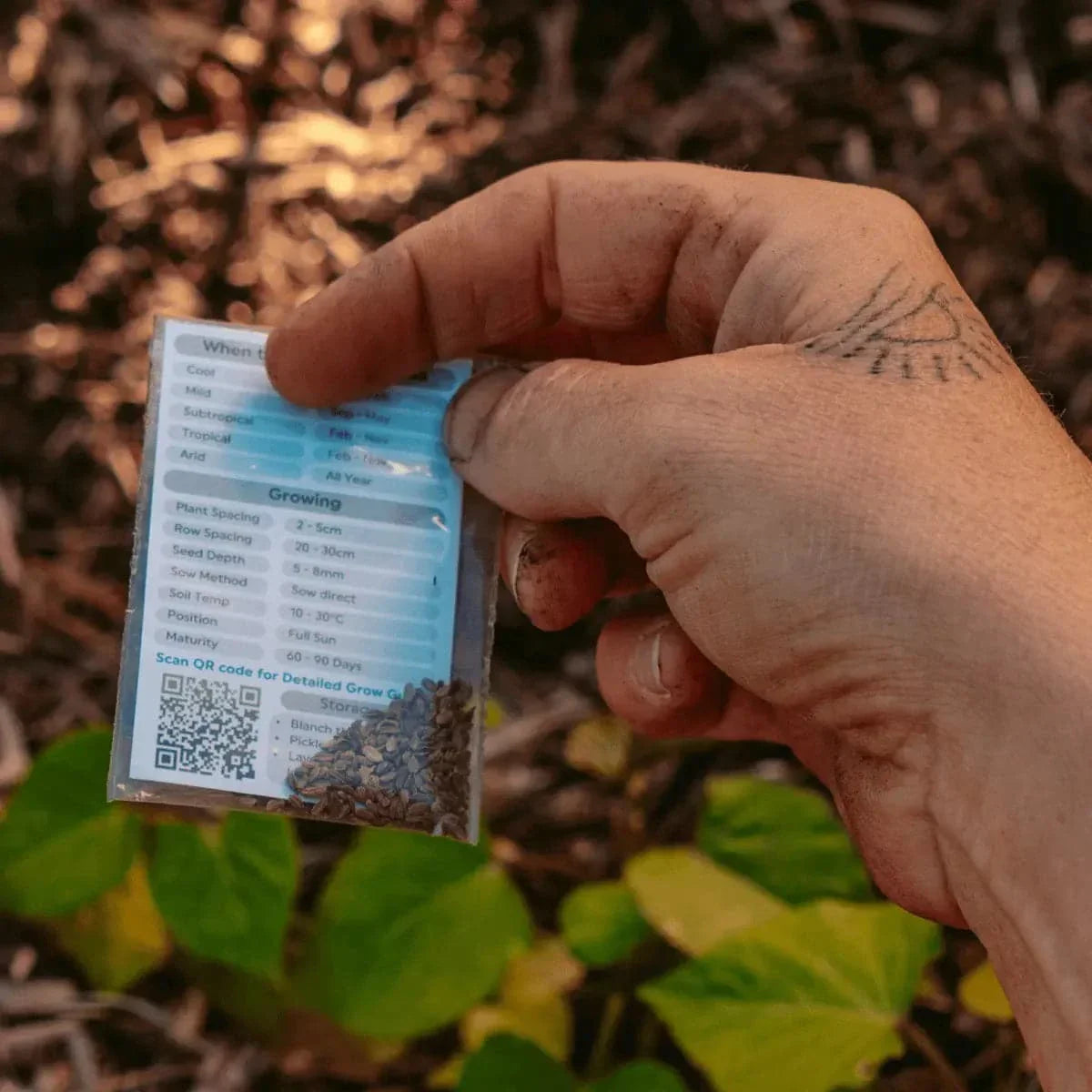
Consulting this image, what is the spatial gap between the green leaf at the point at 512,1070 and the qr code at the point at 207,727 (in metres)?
0.29

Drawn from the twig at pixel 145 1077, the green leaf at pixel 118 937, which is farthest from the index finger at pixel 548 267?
the twig at pixel 145 1077

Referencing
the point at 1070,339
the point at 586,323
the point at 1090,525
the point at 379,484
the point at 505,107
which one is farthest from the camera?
the point at 505,107

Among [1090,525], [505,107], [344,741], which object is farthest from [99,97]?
[1090,525]

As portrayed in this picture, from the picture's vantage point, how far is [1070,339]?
4.13 ft

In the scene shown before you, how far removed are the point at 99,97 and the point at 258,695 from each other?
0.91 m

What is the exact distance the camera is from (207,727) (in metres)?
0.78

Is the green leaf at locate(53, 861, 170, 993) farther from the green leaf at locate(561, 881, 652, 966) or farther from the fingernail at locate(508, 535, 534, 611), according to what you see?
the fingernail at locate(508, 535, 534, 611)

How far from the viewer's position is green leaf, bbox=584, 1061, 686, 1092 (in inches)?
33.4

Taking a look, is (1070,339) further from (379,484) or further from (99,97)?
(99,97)

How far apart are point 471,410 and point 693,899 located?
1.48 feet

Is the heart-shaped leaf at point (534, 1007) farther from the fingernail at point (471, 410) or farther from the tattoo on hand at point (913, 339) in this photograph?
the tattoo on hand at point (913, 339)

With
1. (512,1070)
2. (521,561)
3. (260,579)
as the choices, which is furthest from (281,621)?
(512,1070)

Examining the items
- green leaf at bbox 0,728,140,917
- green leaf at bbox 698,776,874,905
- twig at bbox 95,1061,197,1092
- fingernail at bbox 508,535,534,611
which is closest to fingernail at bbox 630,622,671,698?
fingernail at bbox 508,535,534,611

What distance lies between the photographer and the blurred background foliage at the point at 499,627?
0.92m
